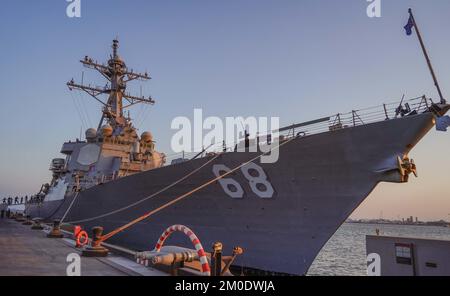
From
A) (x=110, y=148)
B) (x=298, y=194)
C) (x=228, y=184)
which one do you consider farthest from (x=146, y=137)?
(x=298, y=194)

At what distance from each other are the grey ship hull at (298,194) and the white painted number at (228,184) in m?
0.14

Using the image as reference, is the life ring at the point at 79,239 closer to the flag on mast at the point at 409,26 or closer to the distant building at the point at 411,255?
the distant building at the point at 411,255

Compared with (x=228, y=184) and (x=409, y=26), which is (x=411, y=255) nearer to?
(x=228, y=184)

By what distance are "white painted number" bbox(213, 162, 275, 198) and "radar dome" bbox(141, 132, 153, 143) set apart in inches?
447

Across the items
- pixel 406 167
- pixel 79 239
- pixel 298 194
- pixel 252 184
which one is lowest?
pixel 79 239

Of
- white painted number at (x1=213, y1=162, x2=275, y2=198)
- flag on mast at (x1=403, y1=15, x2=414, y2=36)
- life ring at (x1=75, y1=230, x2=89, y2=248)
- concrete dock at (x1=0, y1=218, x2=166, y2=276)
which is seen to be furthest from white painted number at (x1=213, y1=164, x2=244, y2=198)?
flag on mast at (x1=403, y1=15, x2=414, y2=36)

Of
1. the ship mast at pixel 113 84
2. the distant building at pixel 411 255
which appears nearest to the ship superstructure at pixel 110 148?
the ship mast at pixel 113 84

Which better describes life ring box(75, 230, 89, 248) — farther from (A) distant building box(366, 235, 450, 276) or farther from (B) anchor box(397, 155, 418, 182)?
(B) anchor box(397, 155, 418, 182)

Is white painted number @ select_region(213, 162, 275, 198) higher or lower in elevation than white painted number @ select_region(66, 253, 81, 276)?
higher

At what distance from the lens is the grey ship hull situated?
8633 mm

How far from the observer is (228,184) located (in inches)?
422

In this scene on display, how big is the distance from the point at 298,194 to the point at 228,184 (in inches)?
90.4

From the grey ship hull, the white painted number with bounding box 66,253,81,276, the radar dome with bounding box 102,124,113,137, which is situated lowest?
the white painted number with bounding box 66,253,81,276
